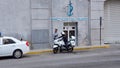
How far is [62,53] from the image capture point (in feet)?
80.9

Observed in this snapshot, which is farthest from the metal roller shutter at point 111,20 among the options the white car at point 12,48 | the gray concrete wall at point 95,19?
the white car at point 12,48

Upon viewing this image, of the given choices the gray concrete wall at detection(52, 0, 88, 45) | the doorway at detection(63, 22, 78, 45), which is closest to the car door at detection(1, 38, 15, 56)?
the gray concrete wall at detection(52, 0, 88, 45)

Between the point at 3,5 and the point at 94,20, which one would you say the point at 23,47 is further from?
the point at 94,20

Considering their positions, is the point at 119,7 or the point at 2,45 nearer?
the point at 2,45

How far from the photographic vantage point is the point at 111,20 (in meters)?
31.1

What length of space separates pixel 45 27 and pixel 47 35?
0.76 meters

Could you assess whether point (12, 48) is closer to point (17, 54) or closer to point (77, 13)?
point (17, 54)

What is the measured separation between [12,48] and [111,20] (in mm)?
12559

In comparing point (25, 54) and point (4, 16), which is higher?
point (4, 16)

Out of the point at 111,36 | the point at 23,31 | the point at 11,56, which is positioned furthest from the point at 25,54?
the point at 111,36

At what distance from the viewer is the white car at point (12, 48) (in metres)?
21.9

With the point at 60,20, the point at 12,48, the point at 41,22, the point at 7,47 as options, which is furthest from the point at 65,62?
the point at 60,20

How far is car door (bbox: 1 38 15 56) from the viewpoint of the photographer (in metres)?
21.9

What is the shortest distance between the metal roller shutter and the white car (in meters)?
11.1
